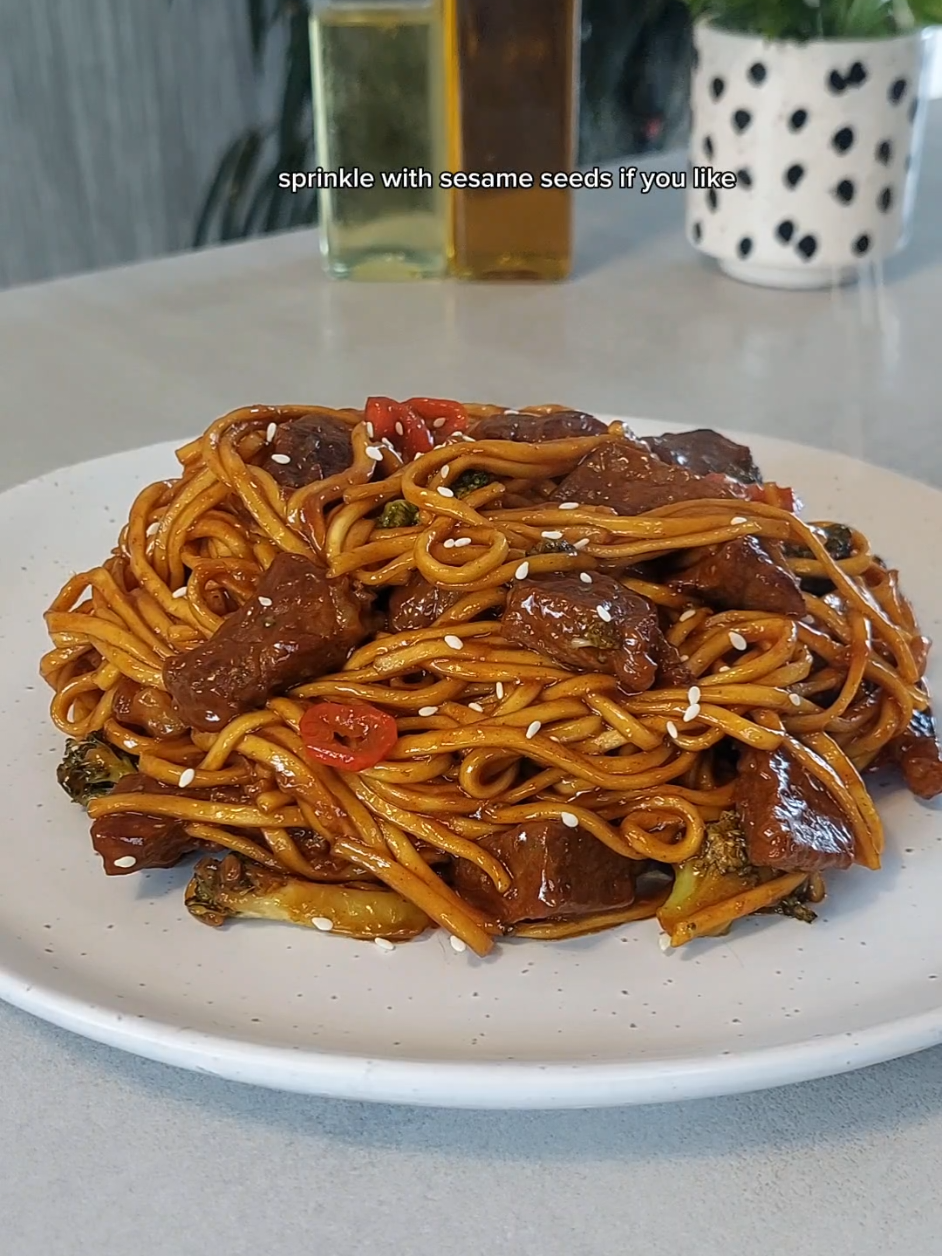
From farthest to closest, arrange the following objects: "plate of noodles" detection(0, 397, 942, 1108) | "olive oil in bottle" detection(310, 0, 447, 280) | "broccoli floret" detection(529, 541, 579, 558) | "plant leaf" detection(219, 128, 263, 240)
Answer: "plant leaf" detection(219, 128, 263, 240)
"olive oil in bottle" detection(310, 0, 447, 280)
"broccoli floret" detection(529, 541, 579, 558)
"plate of noodles" detection(0, 397, 942, 1108)

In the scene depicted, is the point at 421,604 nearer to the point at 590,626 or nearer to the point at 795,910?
the point at 590,626

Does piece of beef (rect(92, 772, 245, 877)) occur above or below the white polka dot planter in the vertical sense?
below

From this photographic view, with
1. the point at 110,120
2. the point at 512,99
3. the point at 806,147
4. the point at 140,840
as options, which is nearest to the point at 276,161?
the point at 110,120

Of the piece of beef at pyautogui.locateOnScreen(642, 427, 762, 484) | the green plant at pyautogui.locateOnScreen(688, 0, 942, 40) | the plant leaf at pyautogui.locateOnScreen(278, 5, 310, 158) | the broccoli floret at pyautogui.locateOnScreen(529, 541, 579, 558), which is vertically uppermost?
the green plant at pyautogui.locateOnScreen(688, 0, 942, 40)

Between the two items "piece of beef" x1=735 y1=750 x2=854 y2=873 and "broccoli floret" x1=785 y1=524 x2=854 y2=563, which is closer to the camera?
"piece of beef" x1=735 y1=750 x2=854 y2=873

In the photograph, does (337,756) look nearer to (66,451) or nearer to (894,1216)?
(894,1216)

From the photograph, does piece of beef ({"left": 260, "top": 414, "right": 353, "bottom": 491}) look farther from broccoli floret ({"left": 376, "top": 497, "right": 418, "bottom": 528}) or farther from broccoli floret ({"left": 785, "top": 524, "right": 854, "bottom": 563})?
broccoli floret ({"left": 785, "top": 524, "right": 854, "bottom": 563})

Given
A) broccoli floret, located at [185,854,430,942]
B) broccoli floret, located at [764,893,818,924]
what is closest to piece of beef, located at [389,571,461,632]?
broccoli floret, located at [185,854,430,942]
